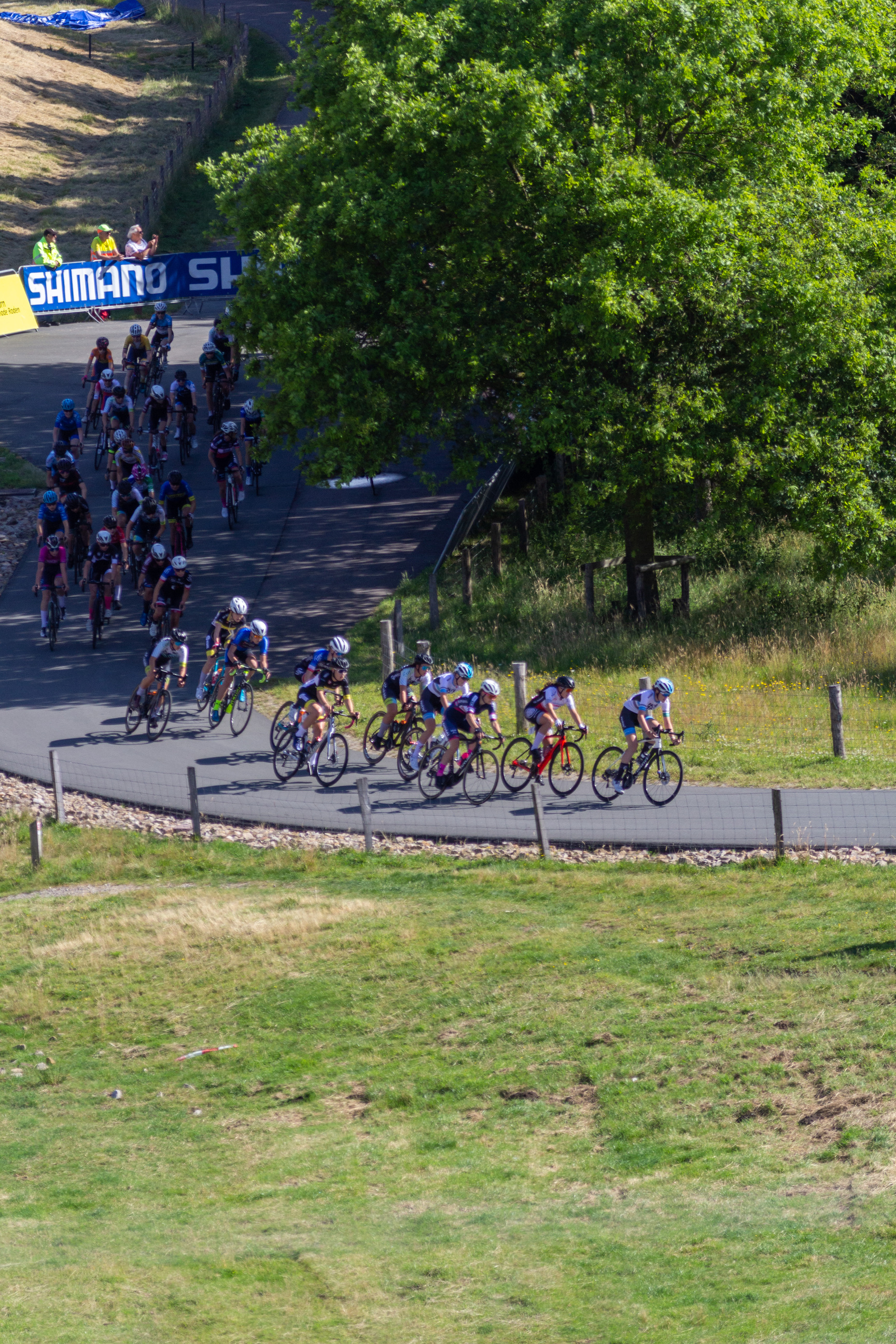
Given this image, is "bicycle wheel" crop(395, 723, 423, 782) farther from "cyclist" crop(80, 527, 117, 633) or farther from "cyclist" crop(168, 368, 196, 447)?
"cyclist" crop(168, 368, 196, 447)

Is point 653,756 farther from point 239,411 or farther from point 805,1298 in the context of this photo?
point 239,411

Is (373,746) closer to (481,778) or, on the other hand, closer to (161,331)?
(481,778)

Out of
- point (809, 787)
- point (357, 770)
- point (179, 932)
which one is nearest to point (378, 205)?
point (357, 770)

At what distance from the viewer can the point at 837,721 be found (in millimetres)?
19578

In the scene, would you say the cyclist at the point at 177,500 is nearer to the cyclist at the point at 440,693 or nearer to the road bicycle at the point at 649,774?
the cyclist at the point at 440,693

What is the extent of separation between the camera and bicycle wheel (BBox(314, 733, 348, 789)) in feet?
64.4

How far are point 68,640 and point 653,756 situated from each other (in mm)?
12083

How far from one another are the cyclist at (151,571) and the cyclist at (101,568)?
0.55m

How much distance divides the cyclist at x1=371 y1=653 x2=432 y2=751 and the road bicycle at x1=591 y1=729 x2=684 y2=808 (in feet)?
8.31

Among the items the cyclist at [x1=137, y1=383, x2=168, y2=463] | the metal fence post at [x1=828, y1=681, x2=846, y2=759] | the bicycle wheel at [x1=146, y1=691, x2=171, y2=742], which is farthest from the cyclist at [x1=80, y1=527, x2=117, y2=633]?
the metal fence post at [x1=828, y1=681, x2=846, y2=759]

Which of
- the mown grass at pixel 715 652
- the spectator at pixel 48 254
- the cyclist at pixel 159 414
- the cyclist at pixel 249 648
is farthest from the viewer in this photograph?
the spectator at pixel 48 254

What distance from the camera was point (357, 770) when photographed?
66.8 feet

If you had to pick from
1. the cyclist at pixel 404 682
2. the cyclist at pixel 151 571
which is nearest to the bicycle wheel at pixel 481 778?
the cyclist at pixel 404 682

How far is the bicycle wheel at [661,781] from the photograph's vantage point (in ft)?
59.8
